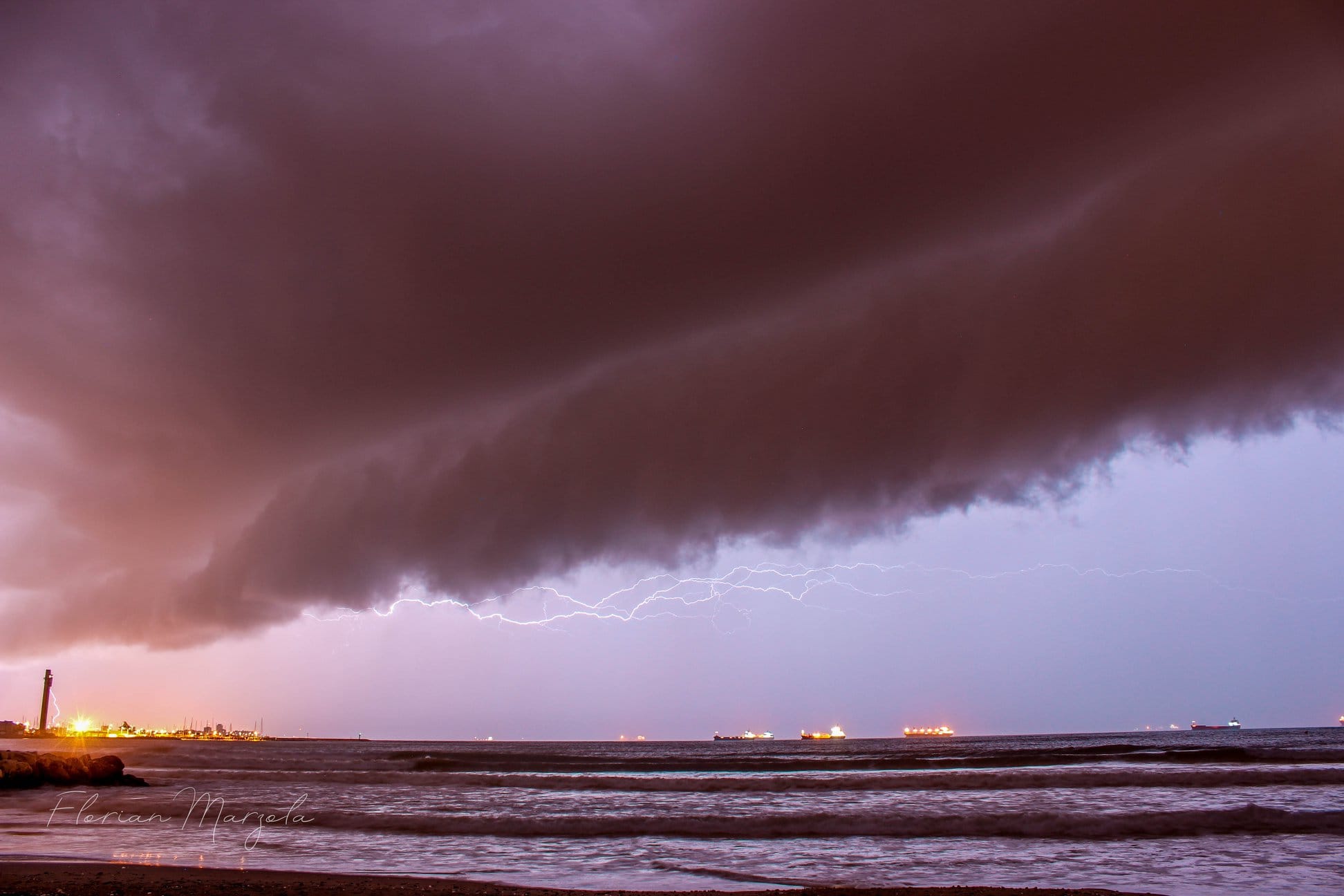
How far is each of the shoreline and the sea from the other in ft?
2.80

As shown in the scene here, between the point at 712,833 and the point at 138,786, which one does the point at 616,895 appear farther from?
the point at 138,786

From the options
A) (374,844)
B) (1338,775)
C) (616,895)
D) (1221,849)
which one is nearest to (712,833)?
(374,844)

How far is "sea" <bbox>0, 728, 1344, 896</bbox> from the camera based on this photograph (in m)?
13.9

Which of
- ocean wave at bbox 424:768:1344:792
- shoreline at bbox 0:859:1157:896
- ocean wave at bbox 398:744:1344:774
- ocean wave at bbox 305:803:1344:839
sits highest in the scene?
shoreline at bbox 0:859:1157:896

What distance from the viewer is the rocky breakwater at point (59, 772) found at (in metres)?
35.4

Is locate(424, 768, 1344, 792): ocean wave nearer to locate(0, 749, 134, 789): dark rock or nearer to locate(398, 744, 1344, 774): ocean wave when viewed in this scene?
locate(398, 744, 1344, 774): ocean wave

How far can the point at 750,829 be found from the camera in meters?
20.8

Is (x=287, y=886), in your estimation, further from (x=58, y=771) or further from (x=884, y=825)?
(x=58, y=771)

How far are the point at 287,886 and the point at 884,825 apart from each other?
1505 centimetres

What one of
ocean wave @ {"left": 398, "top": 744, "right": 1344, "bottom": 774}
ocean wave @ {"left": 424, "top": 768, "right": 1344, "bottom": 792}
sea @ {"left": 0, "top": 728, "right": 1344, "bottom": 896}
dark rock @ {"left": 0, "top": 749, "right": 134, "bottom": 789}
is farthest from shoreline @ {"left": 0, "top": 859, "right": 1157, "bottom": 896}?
ocean wave @ {"left": 398, "top": 744, "right": 1344, "bottom": 774}

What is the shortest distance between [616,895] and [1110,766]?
4278 cm

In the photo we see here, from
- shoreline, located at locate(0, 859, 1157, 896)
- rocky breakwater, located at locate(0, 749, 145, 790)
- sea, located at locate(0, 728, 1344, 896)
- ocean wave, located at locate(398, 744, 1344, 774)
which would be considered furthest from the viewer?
ocean wave, located at locate(398, 744, 1344, 774)

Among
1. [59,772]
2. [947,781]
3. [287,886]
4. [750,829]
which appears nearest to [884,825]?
[750,829]

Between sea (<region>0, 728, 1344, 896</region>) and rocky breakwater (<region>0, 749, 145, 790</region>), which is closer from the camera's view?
sea (<region>0, 728, 1344, 896</region>)
